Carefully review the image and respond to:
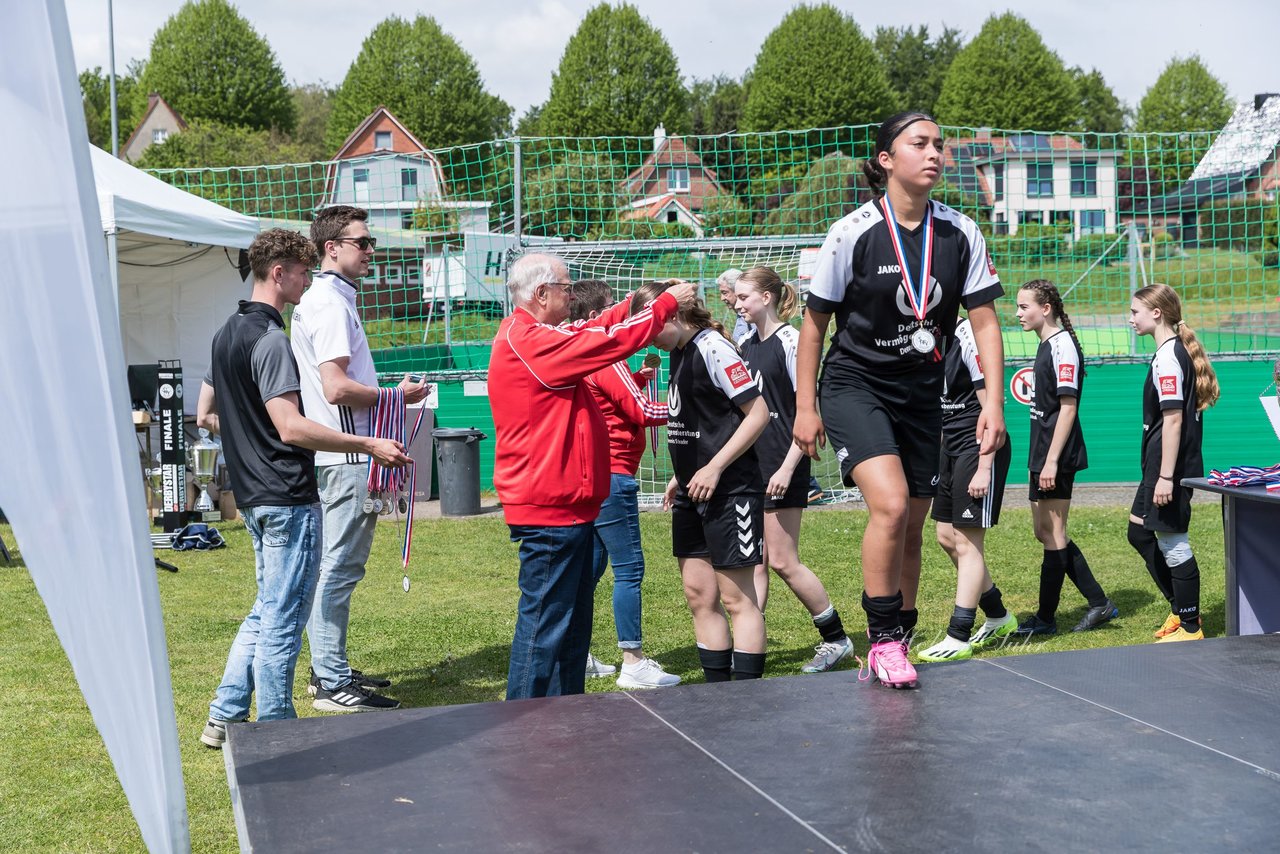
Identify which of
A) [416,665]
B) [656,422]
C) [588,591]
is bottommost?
[416,665]

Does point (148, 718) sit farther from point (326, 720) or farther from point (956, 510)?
point (956, 510)

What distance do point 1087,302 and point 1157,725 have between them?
45.1ft

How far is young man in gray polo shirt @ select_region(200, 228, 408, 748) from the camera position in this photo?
461 centimetres

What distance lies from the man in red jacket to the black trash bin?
6.93 m

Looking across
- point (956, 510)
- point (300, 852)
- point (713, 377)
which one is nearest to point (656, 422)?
point (713, 377)

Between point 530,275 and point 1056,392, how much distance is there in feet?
11.3

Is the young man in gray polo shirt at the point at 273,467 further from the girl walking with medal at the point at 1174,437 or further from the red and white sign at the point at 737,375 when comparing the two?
the girl walking with medal at the point at 1174,437

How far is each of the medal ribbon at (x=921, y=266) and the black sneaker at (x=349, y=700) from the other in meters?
2.85

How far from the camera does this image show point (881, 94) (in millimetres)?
74250

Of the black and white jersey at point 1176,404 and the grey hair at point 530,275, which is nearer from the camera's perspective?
the grey hair at point 530,275

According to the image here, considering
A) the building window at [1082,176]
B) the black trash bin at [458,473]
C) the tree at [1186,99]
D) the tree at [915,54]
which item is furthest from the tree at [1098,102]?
the black trash bin at [458,473]

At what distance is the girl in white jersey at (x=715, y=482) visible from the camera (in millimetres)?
5043

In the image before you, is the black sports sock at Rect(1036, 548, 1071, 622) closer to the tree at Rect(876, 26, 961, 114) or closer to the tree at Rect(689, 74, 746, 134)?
the tree at Rect(689, 74, 746, 134)

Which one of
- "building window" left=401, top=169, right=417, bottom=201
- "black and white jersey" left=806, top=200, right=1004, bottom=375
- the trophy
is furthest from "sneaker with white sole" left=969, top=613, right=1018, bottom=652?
"building window" left=401, top=169, right=417, bottom=201
